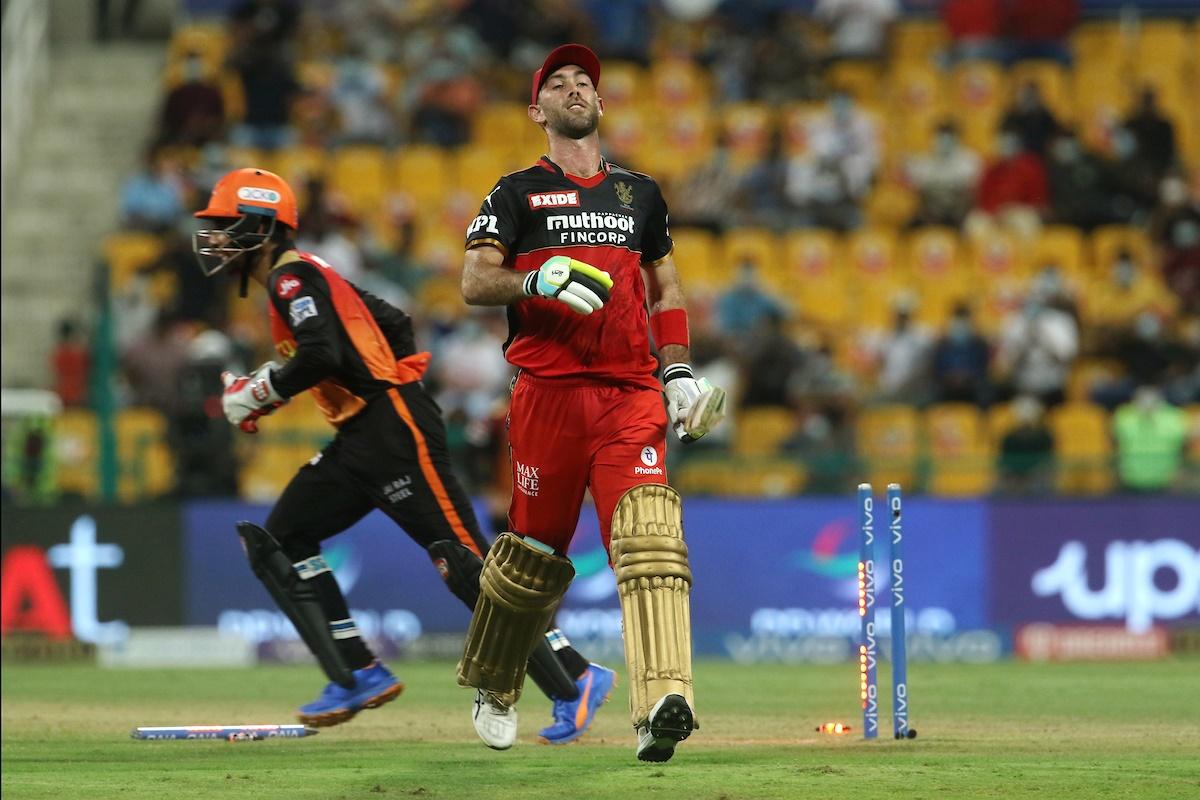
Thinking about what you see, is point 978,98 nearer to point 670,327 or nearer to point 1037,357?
point 1037,357

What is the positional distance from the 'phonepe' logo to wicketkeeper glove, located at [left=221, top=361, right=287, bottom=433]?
30.0 ft

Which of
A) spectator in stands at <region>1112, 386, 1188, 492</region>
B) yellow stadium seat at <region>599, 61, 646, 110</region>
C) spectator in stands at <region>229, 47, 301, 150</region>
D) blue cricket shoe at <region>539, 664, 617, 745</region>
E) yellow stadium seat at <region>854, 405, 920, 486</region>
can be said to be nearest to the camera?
blue cricket shoe at <region>539, 664, 617, 745</region>

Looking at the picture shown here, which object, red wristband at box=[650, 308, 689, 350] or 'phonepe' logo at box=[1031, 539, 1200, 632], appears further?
'phonepe' logo at box=[1031, 539, 1200, 632]

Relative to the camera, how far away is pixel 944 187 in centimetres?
1992

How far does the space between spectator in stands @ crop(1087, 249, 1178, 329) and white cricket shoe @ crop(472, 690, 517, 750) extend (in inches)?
449

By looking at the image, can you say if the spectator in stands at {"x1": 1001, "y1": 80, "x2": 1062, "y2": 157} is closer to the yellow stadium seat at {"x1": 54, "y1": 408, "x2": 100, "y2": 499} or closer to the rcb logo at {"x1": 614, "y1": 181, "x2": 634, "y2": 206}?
the yellow stadium seat at {"x1": 54, "y1": 408, "x2": 100, "y2": 499}

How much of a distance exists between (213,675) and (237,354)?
11.8ft

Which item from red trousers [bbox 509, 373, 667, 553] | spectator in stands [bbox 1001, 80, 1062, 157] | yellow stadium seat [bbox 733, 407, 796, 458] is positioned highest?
spectator in stands [bbox 1001, 80, 1062, 157]

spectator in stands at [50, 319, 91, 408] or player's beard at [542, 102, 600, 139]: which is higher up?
spectator in stands at [50, 319, 91, 408]

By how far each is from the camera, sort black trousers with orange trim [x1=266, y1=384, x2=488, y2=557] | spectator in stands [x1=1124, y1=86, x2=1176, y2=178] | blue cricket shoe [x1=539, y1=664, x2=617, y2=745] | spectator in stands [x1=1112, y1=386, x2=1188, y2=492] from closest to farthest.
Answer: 1. blue cricket shoe [x1=539, y1=664, x2=617, y2=745]
2. black trousers with orange trim [x1=266, y1=384, x2=488, y2=557]
3. spectator in stands [x1=1112, y1=386, x2=1188, y2=492]
4. spectator in stands [x1=1124, y1=86, x2=1176, y2=178]

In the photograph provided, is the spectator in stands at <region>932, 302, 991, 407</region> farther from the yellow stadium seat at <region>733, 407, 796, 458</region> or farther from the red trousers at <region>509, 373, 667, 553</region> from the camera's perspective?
the red trousers at <region>509, 373, 667, 553</region>

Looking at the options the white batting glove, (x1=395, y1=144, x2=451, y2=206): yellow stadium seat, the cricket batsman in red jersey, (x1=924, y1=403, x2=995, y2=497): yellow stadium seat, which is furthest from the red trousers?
(x1=395, y1=144, x2=451, y2=206): yellow stadium seat

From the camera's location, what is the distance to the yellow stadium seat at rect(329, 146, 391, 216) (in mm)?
20375

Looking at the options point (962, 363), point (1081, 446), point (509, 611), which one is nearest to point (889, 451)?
point (962, 363)
